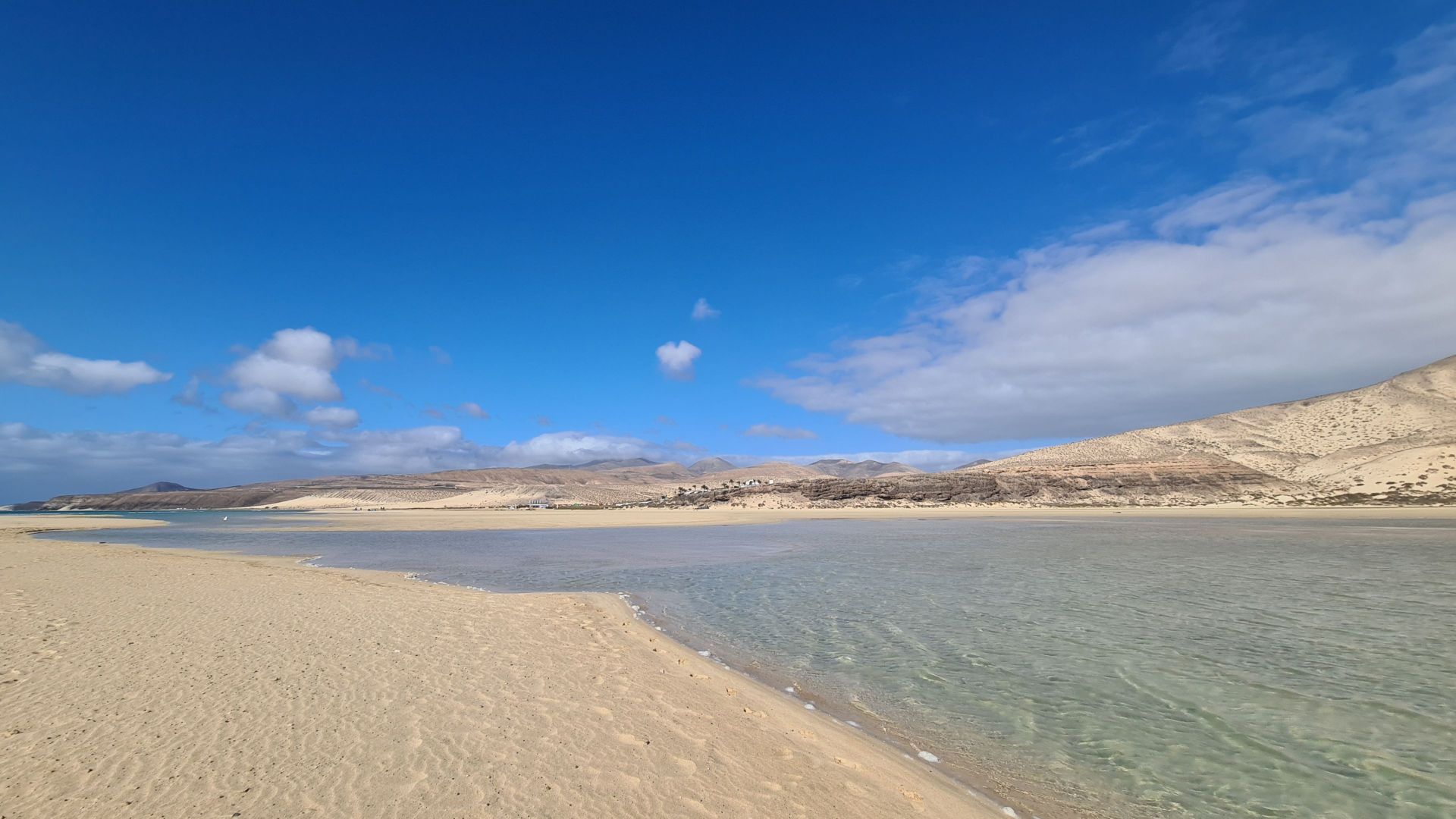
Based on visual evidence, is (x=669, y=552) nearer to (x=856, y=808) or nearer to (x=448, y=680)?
(x=448, y=680)

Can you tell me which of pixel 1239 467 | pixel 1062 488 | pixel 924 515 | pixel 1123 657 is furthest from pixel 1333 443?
pixel 1123 657

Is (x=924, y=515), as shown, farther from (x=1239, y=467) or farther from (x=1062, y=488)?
(x=1239, y=467)

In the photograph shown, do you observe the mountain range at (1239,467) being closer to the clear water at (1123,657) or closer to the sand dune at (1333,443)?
the sand dune at (1333,443)

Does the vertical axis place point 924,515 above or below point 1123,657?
above

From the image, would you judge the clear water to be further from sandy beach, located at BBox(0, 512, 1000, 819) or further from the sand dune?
the sand dune

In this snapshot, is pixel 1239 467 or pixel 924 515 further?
pixel 1239 467

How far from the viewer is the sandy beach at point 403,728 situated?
4809 millimetres

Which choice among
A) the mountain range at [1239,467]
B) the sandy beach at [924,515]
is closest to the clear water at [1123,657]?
the sandy beach at [924,515]

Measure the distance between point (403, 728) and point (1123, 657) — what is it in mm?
10096

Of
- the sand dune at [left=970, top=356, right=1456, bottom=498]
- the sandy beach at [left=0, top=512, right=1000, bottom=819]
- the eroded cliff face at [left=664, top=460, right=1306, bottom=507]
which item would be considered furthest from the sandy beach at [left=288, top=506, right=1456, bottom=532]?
the sandy beach at [left=0, top=512, right=1000, bottom=819]

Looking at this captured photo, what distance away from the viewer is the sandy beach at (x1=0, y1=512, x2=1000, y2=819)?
4.81 metres

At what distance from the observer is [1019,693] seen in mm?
8328

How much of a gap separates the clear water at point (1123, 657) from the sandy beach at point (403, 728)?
1551mm

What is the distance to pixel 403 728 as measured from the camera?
6.20 m
